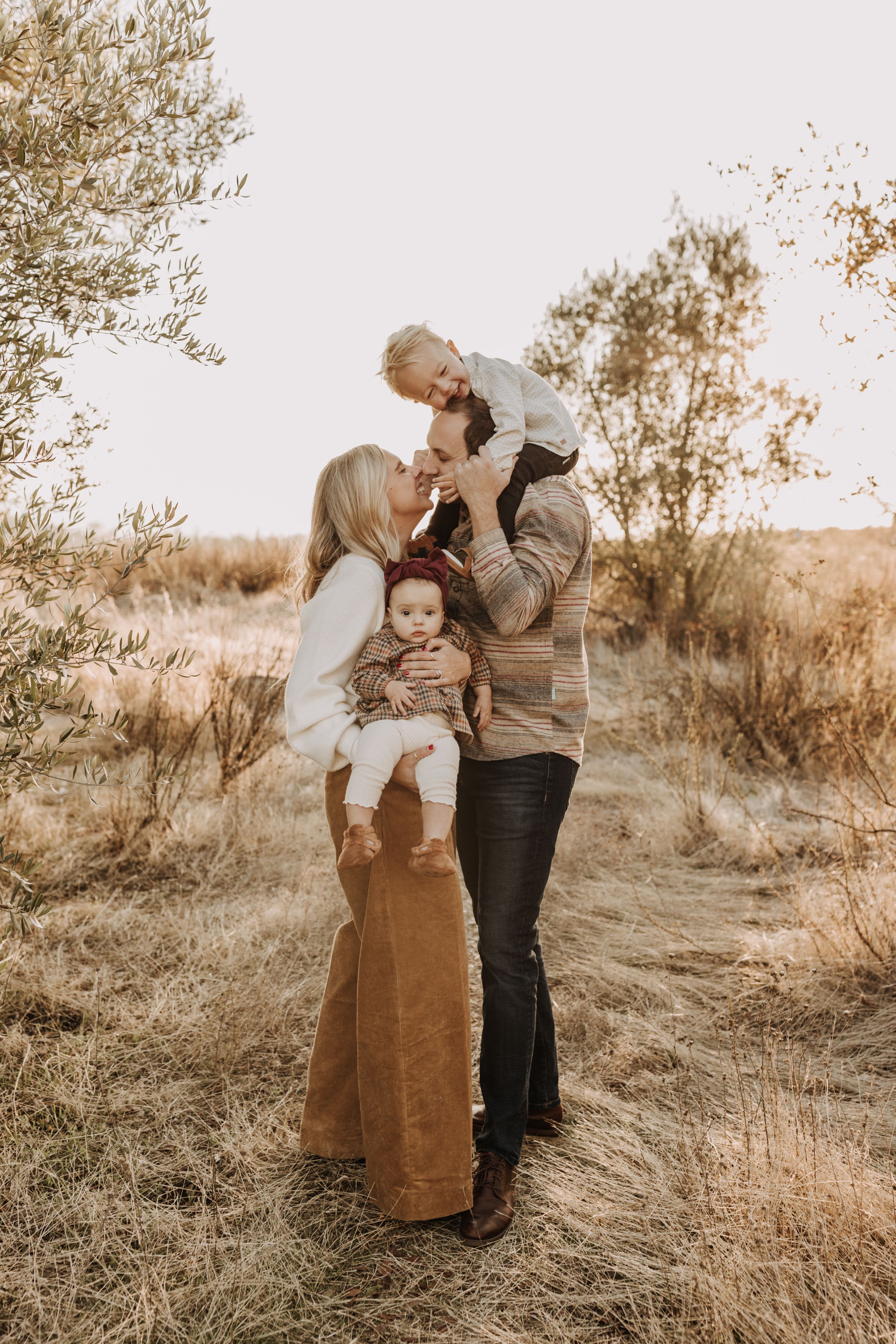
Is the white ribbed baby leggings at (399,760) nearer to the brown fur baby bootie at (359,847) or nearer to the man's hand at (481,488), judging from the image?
the brown fur baby bootie at (359,847)

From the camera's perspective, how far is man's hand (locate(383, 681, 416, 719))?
7.19ft

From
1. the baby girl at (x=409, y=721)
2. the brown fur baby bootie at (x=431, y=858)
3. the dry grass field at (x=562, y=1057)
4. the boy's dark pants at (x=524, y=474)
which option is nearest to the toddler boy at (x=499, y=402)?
the boy's dark pants at (x=524, y=474)

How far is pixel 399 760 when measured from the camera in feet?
7.27

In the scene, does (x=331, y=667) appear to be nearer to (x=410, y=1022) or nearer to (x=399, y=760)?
(x=399, y=760)

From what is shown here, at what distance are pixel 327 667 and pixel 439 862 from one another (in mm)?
562

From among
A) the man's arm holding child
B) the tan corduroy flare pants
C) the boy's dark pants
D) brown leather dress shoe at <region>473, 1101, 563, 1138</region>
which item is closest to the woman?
the tan corduroy flare pants

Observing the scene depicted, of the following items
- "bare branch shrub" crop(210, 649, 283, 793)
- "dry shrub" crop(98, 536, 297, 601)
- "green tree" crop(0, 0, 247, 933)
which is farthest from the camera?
"dry shrub" crop(98, 536, 297, 601)

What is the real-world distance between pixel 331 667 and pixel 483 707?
41cm

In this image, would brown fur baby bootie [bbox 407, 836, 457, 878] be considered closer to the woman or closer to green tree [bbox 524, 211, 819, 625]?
the woman

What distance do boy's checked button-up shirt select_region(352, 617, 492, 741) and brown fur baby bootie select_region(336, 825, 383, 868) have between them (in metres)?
0.27

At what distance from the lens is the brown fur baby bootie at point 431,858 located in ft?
7.04

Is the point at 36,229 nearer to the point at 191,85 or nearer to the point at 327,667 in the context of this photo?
the point at 191,85

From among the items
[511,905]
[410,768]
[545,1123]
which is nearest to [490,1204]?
[545,1123]

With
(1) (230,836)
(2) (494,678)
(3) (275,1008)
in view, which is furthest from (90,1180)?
(1) (230,836)
